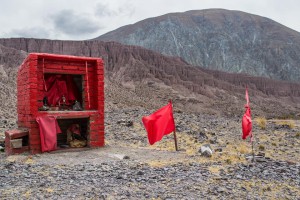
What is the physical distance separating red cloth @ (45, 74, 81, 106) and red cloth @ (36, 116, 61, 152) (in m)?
1.60

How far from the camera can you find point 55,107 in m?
11.8

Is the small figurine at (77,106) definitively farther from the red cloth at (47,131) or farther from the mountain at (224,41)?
the mountain at (224,41)

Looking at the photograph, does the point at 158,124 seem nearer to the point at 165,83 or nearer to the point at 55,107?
the point at 55,107

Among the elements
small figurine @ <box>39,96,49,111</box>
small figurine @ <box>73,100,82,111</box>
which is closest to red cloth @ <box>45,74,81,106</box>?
small figurine @ <box>39,96,49,111</box>

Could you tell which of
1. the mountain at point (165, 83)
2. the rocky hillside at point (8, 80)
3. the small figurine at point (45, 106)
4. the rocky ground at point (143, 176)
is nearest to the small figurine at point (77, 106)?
the small figurine at point (45, 106)

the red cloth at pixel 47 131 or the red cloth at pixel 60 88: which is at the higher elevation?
the red cloth at pixel 60 88

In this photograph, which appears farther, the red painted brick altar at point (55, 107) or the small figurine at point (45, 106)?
the small figurine at point (45, 106)

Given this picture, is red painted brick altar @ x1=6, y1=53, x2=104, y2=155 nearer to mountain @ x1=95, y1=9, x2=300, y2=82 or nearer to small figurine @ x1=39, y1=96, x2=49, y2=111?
small figurine @ x1=39, y1=96, x2=49, y2=111

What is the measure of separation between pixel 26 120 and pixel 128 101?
3524cm

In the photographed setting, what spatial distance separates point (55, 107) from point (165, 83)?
48058 millimetres

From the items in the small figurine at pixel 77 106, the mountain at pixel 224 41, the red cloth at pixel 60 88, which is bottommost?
the small figurine at pixel 77 106

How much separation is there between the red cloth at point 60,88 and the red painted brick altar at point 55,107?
0.16 m

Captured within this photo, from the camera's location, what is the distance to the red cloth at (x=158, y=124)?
11008mm

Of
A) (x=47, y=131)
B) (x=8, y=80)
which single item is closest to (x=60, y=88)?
(x=47, y=131)
